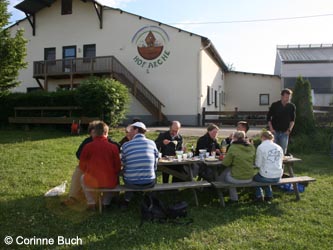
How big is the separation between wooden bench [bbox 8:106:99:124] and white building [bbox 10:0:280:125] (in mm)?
6395

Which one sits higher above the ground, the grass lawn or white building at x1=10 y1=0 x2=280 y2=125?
white building at x1=10 y1=0 x2=280 y2=125

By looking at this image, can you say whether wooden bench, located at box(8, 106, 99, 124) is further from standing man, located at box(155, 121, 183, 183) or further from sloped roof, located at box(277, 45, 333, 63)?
sloped roof, located at box(277, 45, 333, 63)

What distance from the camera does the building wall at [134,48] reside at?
2103cm

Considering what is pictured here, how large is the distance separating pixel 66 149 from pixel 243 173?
6.47 m

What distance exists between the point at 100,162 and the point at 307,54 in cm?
3240

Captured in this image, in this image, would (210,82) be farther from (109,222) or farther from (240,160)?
(109,222)

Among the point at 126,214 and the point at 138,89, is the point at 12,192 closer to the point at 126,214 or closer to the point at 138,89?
the point at 126,214

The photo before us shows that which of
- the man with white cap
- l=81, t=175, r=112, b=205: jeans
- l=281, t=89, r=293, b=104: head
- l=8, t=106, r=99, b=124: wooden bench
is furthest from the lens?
l=8, t=106, r=99, b=124: wooden bench

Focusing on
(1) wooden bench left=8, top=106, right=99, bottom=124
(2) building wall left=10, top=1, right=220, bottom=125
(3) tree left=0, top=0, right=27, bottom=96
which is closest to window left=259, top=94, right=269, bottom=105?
(2) building wall left=10, top=1, right=220, bottom=125

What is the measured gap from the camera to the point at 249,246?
157 inches

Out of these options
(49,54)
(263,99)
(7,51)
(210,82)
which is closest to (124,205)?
(7,51)

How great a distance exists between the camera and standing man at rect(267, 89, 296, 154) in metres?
7.59

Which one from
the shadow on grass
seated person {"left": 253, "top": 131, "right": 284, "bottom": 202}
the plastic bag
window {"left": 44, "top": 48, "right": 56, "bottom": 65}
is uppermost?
window {"left": 44, "top": 48, "right": 56, "bottom": 65}

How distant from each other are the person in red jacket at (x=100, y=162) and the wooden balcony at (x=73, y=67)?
16.1 meters
